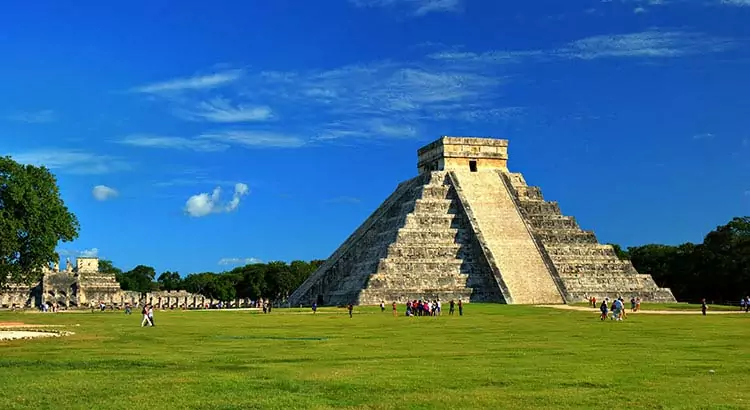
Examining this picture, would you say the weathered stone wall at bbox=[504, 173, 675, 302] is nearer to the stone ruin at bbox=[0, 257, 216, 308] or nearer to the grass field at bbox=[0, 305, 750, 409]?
the grass field at bbox=[0, 305, 750, 409]

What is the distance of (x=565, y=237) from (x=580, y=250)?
4.89 feet

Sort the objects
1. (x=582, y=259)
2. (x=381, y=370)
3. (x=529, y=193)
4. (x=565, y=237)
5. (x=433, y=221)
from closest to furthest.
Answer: (x=381, y=370) → (x=582, y=259) → (x=433, y=221) → (x=565, y=237) → (x=529, y=193)

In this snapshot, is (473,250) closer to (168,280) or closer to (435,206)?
(435,206)

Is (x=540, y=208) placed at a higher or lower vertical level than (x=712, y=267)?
higher

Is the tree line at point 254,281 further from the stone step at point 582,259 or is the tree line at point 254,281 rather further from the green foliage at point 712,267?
the stone step at point 582,259

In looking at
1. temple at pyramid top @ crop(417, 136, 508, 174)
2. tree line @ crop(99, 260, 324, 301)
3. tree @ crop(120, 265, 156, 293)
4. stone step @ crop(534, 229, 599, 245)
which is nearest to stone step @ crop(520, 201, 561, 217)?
stone step @ crop(534, 229, 599, 245)

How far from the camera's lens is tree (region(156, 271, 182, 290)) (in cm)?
15262

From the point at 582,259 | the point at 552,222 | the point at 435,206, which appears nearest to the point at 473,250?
the point at 435,206

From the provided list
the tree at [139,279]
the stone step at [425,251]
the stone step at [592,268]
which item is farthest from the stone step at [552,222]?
the tree at [139,279]

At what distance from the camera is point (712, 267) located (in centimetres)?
7338

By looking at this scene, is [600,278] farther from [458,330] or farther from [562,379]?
[562,379]

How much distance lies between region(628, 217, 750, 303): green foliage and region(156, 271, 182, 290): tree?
92.8m

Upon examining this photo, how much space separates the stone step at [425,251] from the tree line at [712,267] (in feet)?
88.3

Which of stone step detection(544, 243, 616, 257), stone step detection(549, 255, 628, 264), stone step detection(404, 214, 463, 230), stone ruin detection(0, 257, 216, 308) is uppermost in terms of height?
stone step detection(404, 214, 463, 230)
